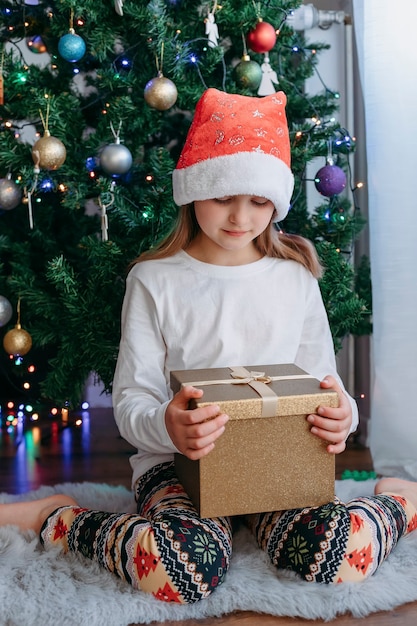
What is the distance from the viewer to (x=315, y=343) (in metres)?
1.46

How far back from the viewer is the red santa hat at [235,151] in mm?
1271

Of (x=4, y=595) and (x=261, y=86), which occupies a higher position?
(x=261, y=86)

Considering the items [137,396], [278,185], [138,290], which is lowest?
[137,396]

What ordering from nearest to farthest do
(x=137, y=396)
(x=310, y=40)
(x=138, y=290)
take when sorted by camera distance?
1. (x=137, y=396)
2. (x=138, y=290)
3. (x=310, y=40)

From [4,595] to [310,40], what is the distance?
5.80 ft

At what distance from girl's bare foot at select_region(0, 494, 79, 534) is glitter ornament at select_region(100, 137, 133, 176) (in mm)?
753

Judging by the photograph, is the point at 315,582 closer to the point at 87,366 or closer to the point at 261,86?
the point at 87,366

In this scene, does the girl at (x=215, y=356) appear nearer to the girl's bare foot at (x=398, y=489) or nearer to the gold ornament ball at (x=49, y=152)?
the girl's bare foot at (x=398, y=489)

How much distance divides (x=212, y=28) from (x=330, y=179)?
1.46 ft

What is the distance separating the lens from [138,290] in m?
1.42

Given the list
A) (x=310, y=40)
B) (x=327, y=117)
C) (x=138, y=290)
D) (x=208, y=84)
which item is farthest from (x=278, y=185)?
(x=310, y=40)

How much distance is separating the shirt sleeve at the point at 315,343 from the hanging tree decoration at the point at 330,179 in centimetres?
34

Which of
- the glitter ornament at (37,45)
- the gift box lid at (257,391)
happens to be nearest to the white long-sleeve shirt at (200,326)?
the gift box lid at (257,391)

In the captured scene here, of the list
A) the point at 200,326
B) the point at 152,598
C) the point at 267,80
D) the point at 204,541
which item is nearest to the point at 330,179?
the point at 267,80
